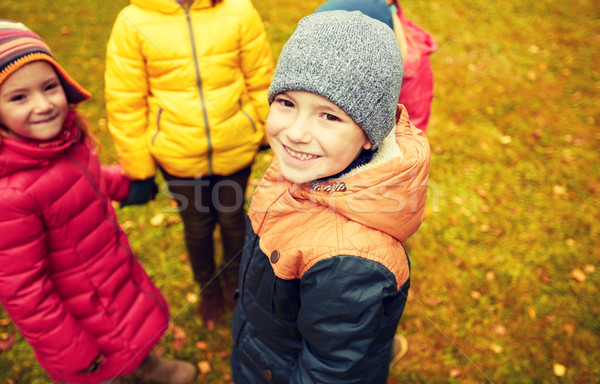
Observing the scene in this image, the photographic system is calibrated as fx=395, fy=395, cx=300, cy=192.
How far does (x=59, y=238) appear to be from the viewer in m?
1.95

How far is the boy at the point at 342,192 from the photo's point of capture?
1.30 meters

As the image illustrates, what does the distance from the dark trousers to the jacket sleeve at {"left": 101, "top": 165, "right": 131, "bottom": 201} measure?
0.83 feet

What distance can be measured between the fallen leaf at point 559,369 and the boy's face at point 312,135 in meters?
3.00

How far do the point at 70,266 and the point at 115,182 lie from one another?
0.62m

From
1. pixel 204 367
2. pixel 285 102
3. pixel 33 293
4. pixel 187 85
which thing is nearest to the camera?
pixel 285 102

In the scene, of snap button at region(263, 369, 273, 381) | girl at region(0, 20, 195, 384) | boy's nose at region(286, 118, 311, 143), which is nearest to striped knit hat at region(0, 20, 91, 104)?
girl at region(0, 20, 195, 384)

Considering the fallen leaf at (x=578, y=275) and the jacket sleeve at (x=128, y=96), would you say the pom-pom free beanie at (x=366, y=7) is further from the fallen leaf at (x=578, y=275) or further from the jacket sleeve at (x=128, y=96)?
the fallen leaf at (x=578, y=275)

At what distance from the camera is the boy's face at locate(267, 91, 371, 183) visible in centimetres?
133

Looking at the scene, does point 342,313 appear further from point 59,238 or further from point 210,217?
point 210,217

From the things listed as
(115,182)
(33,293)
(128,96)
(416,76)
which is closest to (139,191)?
(115,182)

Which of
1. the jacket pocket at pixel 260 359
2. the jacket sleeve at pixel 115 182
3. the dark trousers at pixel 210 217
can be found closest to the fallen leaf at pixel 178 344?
the dark trousers at pixel 210 217

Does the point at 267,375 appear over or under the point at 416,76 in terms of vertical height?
under

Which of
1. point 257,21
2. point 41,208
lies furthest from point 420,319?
point 41,208

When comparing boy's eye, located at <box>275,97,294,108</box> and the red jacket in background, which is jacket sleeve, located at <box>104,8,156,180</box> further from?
the red jacket in background
